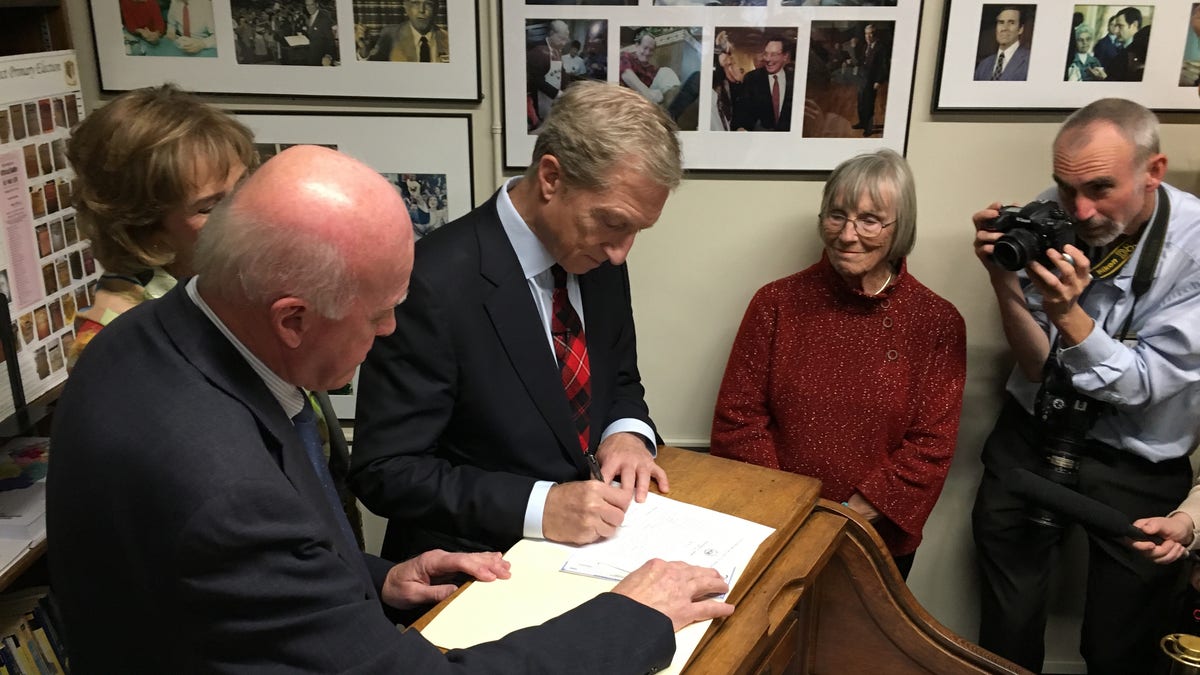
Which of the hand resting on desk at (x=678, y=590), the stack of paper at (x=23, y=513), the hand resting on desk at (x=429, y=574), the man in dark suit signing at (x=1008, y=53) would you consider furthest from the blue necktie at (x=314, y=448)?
the man in dark suit signing at (x=1008, y=53)

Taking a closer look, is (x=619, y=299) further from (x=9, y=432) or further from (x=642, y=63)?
(x=9, y=432)

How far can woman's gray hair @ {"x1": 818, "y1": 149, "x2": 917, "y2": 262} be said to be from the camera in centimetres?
222

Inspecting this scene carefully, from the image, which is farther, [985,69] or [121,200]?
[985,69]

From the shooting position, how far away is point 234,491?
34.0 inches

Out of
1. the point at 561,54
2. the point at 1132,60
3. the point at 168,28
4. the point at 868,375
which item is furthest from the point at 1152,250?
the point at 168,28

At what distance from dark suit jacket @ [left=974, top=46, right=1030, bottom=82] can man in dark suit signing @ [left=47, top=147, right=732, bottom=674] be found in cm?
195

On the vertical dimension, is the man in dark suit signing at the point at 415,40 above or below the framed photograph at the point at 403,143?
above

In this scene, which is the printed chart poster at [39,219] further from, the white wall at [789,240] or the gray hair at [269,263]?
the gray hair at [269,263]

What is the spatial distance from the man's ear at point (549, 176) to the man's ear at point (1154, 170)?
145 cm

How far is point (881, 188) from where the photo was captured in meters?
2.21

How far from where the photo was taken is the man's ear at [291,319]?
927 mm

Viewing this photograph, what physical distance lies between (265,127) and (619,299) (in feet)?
4.11

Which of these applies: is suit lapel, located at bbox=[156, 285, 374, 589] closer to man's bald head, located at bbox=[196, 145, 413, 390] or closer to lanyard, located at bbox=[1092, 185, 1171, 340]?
man's bald head, located at bbox=[196, 145, 413, 390]

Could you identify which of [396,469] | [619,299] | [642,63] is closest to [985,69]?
[642,63]
